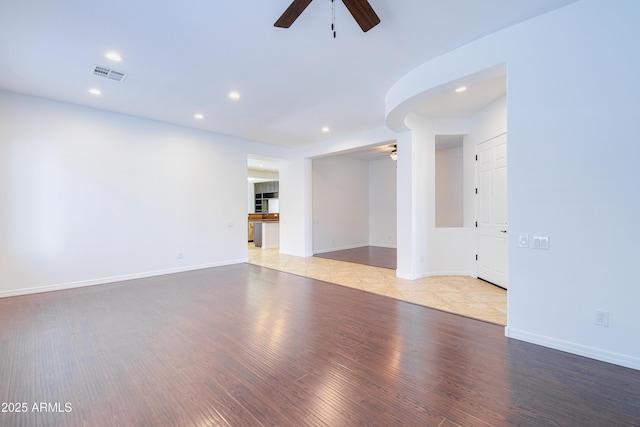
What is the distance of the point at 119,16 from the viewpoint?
2.41 metres

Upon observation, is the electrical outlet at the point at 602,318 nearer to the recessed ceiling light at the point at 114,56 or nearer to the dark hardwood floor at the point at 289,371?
the dark hardwood floor at the point at 289,371

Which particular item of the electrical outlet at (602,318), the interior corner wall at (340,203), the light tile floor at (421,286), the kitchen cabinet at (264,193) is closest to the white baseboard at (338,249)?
the interior corner wall at (340,203)

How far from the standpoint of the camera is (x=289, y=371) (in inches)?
83.8

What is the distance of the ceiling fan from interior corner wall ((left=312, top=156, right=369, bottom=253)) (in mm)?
5814

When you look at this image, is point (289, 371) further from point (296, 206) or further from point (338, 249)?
point (338, 249)

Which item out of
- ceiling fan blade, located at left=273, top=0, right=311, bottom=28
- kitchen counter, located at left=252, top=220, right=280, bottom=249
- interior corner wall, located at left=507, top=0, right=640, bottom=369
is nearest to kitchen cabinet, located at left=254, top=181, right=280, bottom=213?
kitchen counter, located at left=252, top=220, right=280, bottom=249

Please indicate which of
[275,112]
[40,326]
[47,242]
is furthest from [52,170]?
[275,112]

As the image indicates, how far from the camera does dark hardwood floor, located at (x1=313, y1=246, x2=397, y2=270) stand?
6396 millimetres

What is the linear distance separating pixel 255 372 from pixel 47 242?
4.35 m

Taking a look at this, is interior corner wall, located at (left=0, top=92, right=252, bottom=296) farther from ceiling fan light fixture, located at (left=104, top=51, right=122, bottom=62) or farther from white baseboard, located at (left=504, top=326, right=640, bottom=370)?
white baseboard, located at (left=504, top=326, right=640, bottom=370)

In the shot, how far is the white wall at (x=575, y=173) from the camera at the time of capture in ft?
6.99

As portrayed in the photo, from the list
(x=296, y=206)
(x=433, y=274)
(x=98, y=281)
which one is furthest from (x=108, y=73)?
(x=433, y=274)

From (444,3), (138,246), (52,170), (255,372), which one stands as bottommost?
(255,372)

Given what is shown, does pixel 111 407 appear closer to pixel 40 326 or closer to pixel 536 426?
pixel 40 326
